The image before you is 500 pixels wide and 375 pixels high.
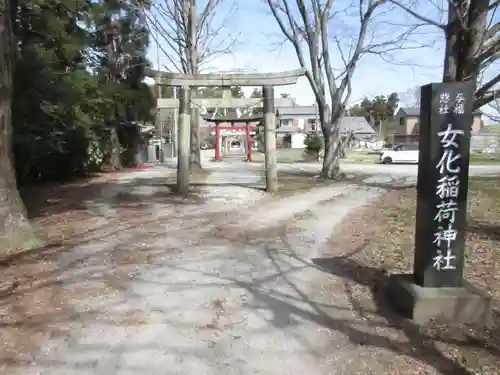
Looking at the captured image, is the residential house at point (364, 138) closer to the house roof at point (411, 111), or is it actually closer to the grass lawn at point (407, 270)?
the house roof at point (411, 111)

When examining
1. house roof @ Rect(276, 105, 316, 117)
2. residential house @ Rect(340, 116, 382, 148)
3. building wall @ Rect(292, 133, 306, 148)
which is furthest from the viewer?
house roof @ Rect(276, 105, 316, 117)

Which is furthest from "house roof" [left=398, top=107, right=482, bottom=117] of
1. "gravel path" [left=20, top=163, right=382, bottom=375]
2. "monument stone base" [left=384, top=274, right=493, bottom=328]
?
"monument stone base" [left=384, top=274, right=493, bottom=328]

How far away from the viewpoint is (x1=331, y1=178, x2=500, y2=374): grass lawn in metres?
3.66

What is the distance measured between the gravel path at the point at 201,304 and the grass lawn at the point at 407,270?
12.8 inches

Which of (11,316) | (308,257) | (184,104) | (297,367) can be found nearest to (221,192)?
(184,104)

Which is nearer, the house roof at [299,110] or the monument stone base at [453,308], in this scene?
the monument stone base at [453,308]

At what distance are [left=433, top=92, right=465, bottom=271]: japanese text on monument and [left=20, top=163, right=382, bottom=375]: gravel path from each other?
1.08m

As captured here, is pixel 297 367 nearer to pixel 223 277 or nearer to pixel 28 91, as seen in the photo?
pixel 223 277

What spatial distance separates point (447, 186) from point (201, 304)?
2638mm

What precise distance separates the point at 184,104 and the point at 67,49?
4.95 metres

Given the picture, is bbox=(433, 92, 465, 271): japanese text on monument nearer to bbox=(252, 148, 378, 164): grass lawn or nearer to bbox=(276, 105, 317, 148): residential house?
bbox=(252, 148, 378, 164): grass lawn

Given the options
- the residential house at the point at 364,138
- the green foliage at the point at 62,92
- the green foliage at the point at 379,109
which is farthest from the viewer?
the green foliage at the point at 379,109

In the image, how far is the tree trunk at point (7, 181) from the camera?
6.51 meters

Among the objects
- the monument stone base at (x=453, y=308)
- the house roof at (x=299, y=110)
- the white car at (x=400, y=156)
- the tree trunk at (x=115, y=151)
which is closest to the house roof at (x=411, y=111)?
the house roof at (x=299, y=110)
